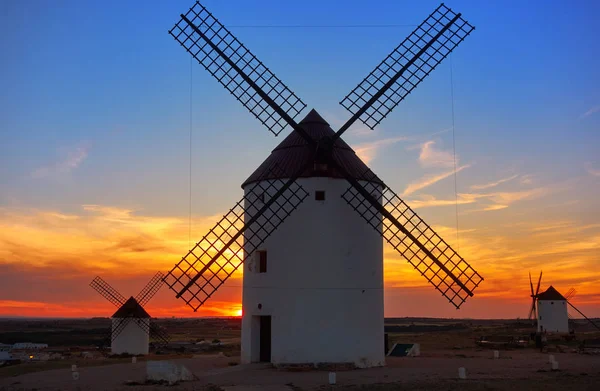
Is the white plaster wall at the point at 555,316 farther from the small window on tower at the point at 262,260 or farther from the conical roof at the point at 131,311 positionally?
the small window on tower at the point at 262,260

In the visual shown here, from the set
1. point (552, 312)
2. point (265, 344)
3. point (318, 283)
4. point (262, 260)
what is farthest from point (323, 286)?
point (552, 312)

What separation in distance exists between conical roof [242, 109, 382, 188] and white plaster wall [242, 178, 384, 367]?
0.55 meters

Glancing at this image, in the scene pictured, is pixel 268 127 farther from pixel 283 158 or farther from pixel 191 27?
pixel 191 27

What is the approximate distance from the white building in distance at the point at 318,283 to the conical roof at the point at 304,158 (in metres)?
0.05

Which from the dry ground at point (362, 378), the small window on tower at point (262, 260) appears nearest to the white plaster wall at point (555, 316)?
the dry ground at point (362, 378)

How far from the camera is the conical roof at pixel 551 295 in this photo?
53719 millimetres

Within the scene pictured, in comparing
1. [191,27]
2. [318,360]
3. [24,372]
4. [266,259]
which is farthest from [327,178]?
[24,372]

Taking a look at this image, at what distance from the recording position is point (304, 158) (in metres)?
24.1

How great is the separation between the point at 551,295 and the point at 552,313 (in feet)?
5.25

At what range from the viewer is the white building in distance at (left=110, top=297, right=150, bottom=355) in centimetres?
3578

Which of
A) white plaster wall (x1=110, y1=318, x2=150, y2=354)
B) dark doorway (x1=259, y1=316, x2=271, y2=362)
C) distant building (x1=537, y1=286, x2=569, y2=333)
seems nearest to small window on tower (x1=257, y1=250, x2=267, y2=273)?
dark doorway (x1=259, y1=316, x2=271, y2=362)

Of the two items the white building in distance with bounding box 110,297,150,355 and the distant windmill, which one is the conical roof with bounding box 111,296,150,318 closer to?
the white building in distance with bounding box 110,297,150,355

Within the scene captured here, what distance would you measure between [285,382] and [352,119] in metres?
10.7

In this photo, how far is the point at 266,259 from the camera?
24344 mm
